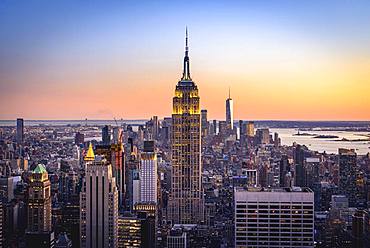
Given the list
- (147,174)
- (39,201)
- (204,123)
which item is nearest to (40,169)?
(39,201)

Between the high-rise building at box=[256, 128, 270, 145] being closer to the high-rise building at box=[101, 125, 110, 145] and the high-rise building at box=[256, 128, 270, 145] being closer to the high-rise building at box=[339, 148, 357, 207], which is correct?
the high-rise building at box=[339, 148, 357, 207]

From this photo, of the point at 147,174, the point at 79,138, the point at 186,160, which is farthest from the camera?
the point at 186,160

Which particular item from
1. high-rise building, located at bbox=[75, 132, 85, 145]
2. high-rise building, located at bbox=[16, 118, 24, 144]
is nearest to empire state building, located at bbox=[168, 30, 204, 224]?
high-rise building, located at bbox=[75, 132, 85, 145]

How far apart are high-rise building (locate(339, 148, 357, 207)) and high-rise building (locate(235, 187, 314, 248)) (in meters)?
0.47

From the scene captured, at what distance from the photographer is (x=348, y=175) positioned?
21.9 ft

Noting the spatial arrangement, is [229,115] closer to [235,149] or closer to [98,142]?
[235,149]

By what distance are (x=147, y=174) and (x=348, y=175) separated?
2892 millimetres

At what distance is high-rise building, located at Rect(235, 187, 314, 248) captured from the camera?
625 centimetres

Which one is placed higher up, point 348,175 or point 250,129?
point 250,129

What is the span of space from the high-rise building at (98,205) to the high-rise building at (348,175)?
8.15 feet

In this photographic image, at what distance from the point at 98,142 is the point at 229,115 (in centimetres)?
153

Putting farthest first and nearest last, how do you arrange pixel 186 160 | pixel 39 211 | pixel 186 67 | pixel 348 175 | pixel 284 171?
A: 1. pixel 186 160
2. pixel 186 67
3. pixel 284 171
4. pixel 348 175
5. pixel 39 211

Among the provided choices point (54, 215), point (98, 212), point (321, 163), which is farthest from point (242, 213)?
point (54, 215)

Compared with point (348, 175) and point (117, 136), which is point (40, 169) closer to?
point (117, 136)
